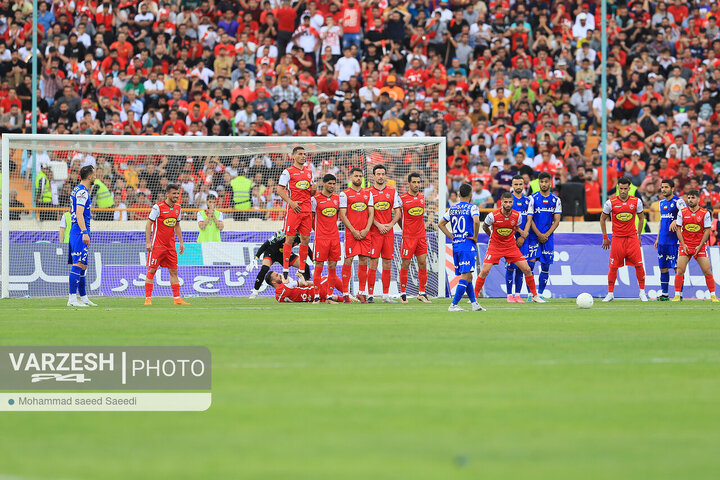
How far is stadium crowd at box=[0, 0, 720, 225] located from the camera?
24.8 metres

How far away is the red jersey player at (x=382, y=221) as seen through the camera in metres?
17.9

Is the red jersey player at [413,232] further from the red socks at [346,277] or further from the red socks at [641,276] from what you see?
the red socks at [641,276]

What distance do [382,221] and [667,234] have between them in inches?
210

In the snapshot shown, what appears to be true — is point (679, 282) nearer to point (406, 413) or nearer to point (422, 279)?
point (422, 279)

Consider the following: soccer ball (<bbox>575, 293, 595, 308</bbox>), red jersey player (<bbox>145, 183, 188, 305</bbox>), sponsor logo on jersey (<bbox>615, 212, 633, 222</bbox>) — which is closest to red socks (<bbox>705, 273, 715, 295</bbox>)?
sponsor logo on jersey (<bbox>615, 212, 633, 222</bbox>)

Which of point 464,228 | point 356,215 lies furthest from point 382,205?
point 464,228

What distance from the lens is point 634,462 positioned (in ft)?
16.2

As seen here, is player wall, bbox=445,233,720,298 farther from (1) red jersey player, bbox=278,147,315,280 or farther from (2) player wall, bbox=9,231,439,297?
(1) red jersey player, bbox=278,147,315,280

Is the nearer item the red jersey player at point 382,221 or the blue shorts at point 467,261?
the blue shorts at point 467,261

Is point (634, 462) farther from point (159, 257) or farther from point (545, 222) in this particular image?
point (545, 222)

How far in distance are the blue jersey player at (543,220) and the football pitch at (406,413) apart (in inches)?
270

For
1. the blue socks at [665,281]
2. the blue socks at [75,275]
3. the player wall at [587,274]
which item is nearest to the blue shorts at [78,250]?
the blue socks at [75,275]

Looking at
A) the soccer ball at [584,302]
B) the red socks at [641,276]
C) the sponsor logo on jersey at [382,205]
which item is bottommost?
the soccer ball at [584,302]

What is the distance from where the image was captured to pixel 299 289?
1772 cm
